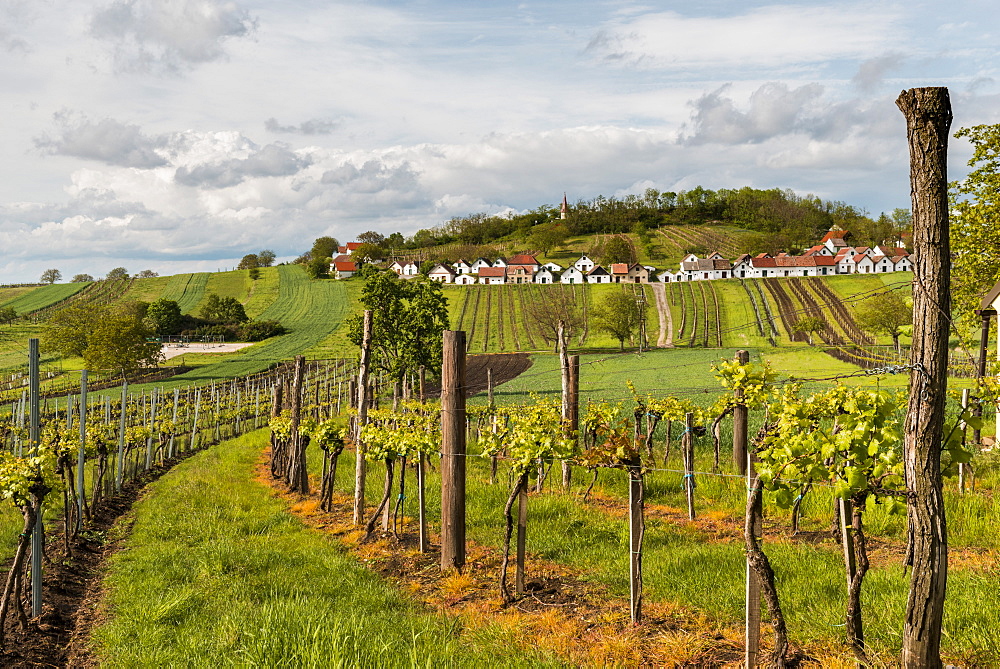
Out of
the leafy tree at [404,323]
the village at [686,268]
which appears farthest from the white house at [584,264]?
the leafy tree at [404,323]

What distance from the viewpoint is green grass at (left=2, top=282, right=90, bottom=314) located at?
96.7m

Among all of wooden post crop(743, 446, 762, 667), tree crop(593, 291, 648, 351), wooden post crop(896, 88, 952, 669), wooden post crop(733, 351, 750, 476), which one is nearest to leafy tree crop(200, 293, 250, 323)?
tree crop(593, 291, 648, 351)

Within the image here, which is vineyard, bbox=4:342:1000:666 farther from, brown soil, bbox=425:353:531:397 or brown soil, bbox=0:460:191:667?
brown soil, bbox=425:353:531:397

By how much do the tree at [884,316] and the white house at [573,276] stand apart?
2300 inches

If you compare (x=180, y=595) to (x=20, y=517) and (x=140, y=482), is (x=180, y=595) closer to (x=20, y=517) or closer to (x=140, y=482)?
(x=20, y=517)

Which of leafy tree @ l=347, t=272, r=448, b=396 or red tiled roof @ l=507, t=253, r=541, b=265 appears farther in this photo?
red tiled roof @ l=507, t=253, r=541, b=265

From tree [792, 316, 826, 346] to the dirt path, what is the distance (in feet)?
43.2

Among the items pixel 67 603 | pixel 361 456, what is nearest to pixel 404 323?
pixel 361 456

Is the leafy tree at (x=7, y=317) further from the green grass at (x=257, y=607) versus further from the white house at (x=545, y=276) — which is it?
the green grass at (x=257, y=607)

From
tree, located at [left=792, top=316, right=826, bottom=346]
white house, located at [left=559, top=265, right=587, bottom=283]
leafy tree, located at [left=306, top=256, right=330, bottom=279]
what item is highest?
leafy tree, located at [left=306, top=256, right=330, bottom=279]

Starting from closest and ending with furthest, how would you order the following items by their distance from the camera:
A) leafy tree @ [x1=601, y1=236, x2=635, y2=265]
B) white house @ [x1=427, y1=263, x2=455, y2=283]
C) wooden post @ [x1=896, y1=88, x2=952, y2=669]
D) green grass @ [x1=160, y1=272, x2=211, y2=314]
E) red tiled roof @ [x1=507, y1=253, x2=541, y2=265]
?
wooden post @ [x1=896, y1=88, x2=952, y2=669] < green grass @ [x1=160, y1=272, x2=211, y2=314] < red tiled roof @ [x1=507, y1=253, x2=541, y2=265] < white house @ [x1=427, y1=263, x2=455, y2=283] < leafy tree @ [x1=601, y1=236, x2=635, y2=265]

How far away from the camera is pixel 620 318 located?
68.1 metres

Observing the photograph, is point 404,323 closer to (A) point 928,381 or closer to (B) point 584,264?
(A) point 928,381

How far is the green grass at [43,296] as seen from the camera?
9666 cm
